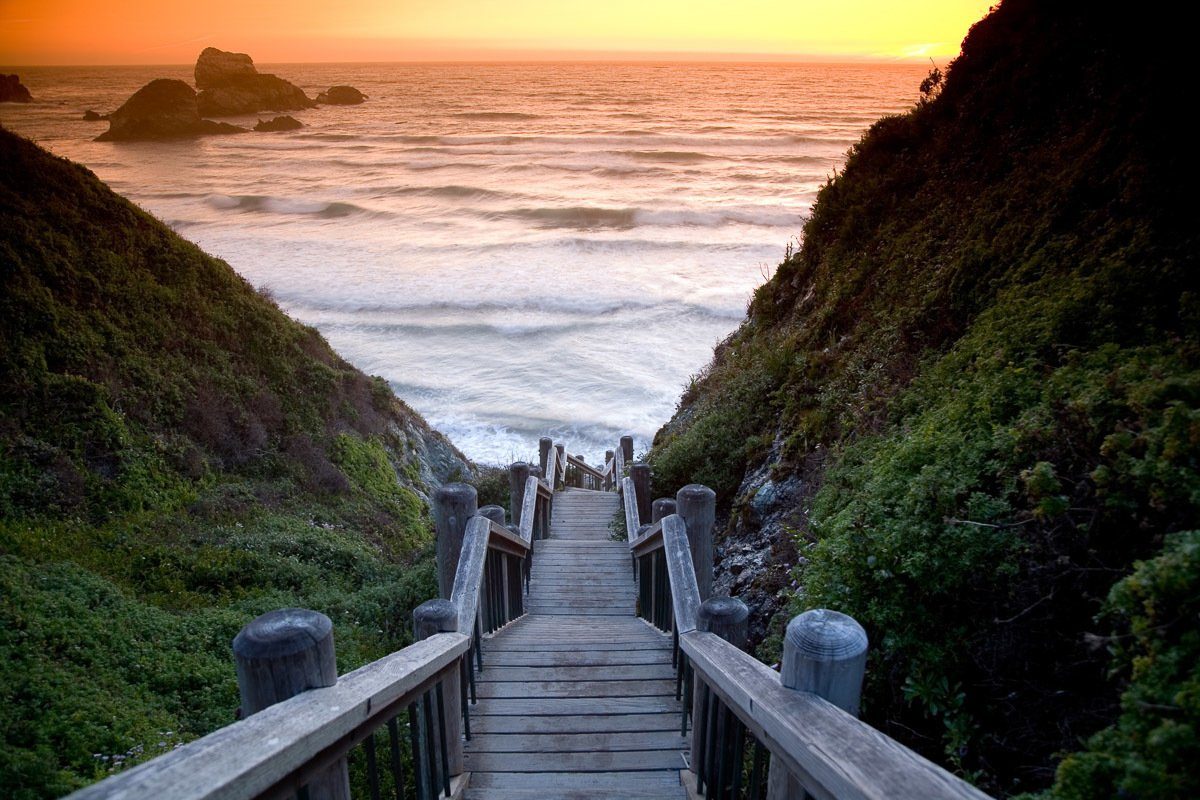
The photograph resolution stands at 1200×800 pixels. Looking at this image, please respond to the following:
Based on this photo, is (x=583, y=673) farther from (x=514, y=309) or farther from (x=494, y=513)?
(x=514, y=309)

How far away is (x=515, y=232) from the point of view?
39.9m

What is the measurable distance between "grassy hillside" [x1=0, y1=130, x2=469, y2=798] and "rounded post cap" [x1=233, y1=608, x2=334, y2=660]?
4241mm

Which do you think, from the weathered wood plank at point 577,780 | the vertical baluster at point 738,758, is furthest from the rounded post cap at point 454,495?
the vertical baluster at point 738,758

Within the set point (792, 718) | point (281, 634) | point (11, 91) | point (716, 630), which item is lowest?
point (716, 630)

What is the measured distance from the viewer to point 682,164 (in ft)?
184

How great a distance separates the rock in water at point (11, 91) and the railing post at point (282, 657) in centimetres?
11565

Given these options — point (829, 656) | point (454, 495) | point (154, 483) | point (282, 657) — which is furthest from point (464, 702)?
point (154, 483)

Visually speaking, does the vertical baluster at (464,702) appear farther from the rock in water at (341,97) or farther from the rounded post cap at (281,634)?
the rock in water at (341,97)

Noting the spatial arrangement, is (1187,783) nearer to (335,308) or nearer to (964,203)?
(964,203)

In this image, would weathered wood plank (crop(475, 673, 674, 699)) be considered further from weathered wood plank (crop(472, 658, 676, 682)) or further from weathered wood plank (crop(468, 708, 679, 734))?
weathered wood plank (crop(468, 708, 679, 734))

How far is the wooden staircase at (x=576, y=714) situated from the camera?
3746 mm

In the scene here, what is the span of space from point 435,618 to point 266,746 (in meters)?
1.71

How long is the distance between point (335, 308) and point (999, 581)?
29.8 meters

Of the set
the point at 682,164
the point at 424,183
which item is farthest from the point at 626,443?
the point at 682,164
